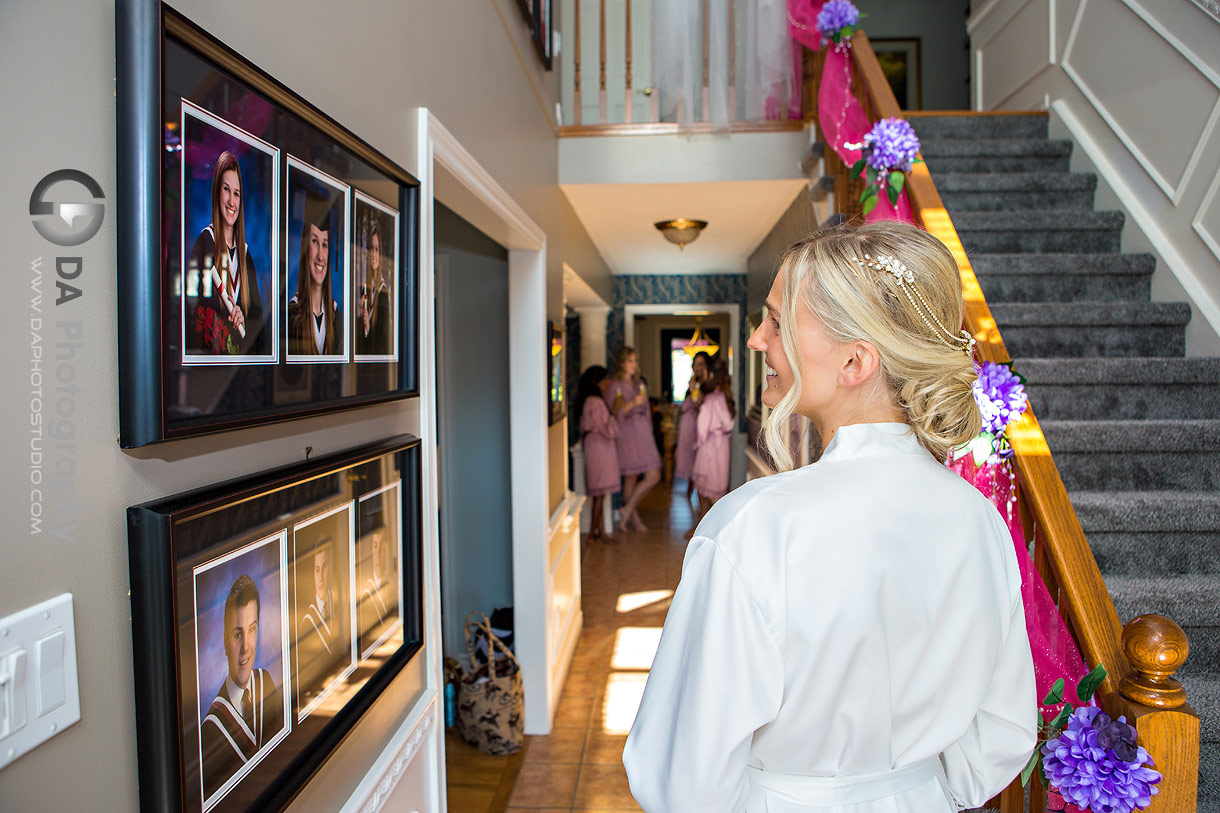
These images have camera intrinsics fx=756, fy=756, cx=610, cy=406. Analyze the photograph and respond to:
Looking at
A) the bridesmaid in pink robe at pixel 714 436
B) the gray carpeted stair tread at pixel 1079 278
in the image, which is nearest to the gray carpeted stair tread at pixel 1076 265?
the gray carpeted stair tread at pixel 1079 278

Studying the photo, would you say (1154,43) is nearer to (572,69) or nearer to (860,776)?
(572,69)

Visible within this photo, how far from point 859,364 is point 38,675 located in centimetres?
88

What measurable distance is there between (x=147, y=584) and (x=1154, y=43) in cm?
420

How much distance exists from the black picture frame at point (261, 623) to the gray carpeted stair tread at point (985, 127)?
396 centimetres

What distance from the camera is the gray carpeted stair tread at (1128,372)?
2693mm

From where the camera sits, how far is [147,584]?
2.48 feet

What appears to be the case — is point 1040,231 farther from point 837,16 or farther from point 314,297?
point 314,297

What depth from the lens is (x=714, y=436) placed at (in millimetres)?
7230

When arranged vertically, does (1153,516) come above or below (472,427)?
below

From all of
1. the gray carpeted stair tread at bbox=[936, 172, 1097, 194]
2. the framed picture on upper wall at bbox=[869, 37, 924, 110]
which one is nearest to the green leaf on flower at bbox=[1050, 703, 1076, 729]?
the gray carpeted stair tread at bbox=[936, 172, 1097, 194]

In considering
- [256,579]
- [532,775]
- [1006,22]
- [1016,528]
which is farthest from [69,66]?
[1006,22]

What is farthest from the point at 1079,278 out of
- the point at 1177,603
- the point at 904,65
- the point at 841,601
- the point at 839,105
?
the point at 904,65

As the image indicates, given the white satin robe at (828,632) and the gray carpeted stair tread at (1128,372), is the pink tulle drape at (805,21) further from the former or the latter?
the white satin robe at (828,632)

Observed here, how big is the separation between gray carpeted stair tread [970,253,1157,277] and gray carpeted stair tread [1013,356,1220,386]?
0.63m
